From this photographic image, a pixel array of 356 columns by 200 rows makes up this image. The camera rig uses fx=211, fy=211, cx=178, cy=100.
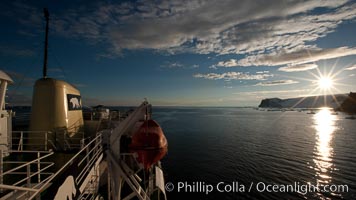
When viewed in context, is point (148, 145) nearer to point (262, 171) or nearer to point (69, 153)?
point (69, 153)

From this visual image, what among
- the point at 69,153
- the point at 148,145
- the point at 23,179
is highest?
the point at 148,145

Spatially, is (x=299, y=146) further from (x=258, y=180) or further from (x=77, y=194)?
(x=77, y=194)

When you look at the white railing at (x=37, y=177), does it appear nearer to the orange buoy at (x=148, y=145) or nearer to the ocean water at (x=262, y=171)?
the orange buoy at (x=148, y=145)

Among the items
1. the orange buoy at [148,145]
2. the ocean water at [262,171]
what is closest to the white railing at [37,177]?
the orange buoy at [148,145]

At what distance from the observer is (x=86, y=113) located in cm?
2562

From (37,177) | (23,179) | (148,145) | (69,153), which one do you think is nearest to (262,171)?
(148,145)

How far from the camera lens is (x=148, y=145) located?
9445 mm

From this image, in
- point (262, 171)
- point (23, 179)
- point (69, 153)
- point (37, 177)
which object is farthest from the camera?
point (262, 171)

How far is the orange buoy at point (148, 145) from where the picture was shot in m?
9.39

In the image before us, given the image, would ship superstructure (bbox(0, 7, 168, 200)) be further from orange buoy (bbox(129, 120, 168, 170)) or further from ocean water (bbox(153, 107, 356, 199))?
ocean water (bbox(153, 107, 356, 199))

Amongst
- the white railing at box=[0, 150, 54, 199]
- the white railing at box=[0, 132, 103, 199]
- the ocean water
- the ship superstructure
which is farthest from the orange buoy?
the ocean water

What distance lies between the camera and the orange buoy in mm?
9391

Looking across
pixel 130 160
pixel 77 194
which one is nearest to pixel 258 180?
pixel 130 160

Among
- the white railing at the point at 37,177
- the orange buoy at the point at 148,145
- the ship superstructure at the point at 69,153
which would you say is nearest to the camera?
the white railing at the point at 37,177
